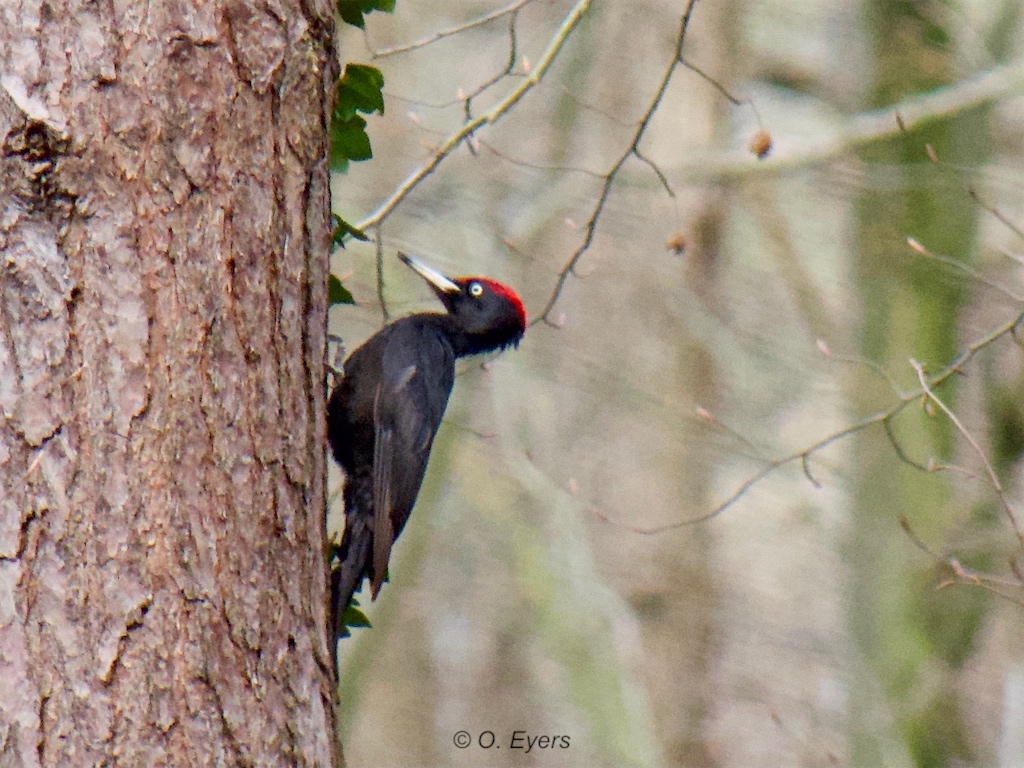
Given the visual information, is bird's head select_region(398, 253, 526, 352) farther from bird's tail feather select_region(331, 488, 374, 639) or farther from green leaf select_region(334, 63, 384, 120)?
green leaf select_region(334, 63, 384, 120)

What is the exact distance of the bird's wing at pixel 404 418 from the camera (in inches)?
147

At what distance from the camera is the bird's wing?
3738 mm

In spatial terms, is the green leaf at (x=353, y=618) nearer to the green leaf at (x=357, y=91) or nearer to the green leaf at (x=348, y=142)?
the green leaf at (x=348, y=142)

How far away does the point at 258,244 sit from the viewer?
2.31 m

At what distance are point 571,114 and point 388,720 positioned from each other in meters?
3.58

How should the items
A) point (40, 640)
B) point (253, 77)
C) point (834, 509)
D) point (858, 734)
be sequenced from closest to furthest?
point (40, 640) → point (253, 77) → point (858, 734) → point (834, 509)

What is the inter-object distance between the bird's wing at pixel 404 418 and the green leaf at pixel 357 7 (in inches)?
49.7

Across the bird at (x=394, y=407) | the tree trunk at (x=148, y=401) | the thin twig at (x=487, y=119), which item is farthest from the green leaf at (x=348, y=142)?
the bird at (x=394, y=407)

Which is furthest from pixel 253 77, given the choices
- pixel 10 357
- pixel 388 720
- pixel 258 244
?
pixel 388 720

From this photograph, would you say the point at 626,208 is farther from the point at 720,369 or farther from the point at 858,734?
the point at 858,734

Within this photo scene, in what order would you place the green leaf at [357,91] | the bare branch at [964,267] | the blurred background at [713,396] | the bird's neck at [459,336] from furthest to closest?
the blurred background at [713,396] < the bird's neck at [459,336] < the bare branch at [964,267] < the green leaf at [357,91]

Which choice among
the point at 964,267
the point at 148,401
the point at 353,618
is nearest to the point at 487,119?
the point at 353,618

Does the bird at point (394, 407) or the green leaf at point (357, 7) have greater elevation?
the green leaf at point (357, 7)

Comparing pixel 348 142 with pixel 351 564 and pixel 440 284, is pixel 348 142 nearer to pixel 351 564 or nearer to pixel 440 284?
pixel 351 564
